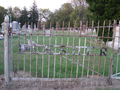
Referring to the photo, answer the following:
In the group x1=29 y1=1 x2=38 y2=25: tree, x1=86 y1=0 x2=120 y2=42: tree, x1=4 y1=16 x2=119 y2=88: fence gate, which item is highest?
x1=29 y1=1 x2=38 y2=25: tree

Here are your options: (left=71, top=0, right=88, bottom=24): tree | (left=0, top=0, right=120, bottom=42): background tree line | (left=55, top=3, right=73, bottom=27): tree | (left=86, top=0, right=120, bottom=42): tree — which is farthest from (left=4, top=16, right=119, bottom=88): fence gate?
(left=55, top=3, right=73, bottom=27): tree

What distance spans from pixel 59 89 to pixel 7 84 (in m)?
1.45

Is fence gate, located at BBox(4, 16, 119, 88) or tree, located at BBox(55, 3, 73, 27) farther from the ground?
tree, located at BBox(55, 3, 73, 27)

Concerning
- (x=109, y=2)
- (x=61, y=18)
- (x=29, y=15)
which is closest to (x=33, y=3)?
(x=29, y=15)

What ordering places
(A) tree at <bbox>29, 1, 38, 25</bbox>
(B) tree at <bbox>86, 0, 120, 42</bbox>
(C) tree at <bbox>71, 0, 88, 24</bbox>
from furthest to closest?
(A) tree at <bbox>29, 1, 38, 25</bbox>, (C) tree at <bbox>71, 0, 88, 24</bbox>, (B) tree at <bbox>86, 0, 120, 42</bbox>

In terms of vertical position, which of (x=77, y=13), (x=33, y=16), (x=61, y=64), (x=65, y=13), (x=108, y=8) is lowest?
(x=61, y=64)

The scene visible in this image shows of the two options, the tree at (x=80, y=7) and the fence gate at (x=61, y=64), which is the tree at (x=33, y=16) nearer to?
the tree at (x=80, y=7)

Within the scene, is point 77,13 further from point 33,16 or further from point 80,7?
point 33,16

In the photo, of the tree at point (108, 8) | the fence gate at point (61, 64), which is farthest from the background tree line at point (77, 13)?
the fence gate at point (61, 64)

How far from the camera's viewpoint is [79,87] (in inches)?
133

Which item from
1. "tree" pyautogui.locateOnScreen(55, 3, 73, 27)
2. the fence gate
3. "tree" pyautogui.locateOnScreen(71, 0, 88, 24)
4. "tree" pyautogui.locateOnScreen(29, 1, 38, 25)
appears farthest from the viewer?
"tree" pyautogui.locateOnScreen(29, 1, 38, 25)

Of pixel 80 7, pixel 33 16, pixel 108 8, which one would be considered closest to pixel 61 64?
pixel 108 8

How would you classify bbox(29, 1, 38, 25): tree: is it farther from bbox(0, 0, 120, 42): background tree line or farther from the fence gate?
the fence gate

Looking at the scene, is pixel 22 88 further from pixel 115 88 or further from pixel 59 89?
pixel 115 88
